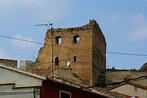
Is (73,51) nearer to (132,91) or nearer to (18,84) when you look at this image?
(132,91)

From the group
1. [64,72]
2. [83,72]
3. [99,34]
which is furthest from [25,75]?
[99,34]

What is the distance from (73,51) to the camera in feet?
216

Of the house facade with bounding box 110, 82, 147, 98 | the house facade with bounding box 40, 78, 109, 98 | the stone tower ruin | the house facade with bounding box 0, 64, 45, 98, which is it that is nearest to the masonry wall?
the stone tower ruin

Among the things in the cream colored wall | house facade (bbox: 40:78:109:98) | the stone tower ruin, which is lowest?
the cream colored wall

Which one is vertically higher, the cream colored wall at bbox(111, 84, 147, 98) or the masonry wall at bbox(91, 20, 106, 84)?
the masonry wall at bbox(91, 20, 106, 84)

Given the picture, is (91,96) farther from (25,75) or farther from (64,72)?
(64,72)

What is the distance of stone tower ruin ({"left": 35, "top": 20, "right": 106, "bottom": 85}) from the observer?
6469 cm

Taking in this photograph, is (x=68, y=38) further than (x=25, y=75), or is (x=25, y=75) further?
(x=68, y=38)

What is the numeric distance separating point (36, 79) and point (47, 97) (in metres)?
0.98

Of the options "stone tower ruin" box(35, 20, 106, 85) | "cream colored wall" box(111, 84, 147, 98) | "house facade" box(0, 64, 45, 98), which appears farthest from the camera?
"stone tower ruin" box(35, 20, 106, 85)

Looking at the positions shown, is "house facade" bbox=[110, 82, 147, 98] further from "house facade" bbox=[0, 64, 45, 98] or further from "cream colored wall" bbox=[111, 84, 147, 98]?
"house facade" bbox=[0, 64, 45, 98]

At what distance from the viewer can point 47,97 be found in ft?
77.3

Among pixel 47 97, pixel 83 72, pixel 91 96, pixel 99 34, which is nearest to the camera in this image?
pixel 47 97

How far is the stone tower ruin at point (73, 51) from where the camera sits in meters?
64.7
